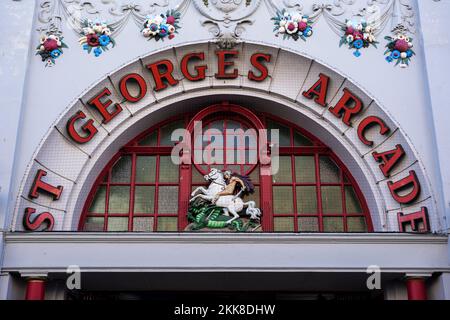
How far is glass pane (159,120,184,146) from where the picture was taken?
15.1 m

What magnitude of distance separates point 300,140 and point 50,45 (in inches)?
239

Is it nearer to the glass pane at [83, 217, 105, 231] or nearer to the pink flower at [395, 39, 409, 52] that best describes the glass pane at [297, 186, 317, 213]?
the pink flower at [395, 39, 409, 52]

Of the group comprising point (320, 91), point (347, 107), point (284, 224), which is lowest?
point (284, 224)

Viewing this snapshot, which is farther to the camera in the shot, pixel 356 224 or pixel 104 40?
pixel 104 40

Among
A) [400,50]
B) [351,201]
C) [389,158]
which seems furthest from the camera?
[351,201]

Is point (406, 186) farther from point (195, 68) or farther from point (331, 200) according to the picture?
point (195, 68)

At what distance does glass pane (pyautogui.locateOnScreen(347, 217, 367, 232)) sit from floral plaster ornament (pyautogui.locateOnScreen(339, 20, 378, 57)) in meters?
3.66

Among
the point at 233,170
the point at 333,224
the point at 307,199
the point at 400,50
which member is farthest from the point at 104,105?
the point at 400,50

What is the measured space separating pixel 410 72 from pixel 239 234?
214 inches

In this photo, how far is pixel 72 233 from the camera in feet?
40.1

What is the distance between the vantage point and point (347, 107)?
14.3 meters

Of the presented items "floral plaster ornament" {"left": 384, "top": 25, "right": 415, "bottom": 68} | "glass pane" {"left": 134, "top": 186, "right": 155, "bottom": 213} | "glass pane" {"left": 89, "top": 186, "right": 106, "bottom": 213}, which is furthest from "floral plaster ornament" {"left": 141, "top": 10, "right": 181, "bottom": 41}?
"floral plaster ornament" {"left": 384, "top": 25, "right": 415, "bottom": 68}

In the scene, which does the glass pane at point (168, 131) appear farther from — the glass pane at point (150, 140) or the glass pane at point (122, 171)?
the glass pane at point (122, 171)

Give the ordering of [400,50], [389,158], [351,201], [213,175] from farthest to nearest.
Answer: [351,201]
[400,50]
[213,175]
[389,158]
